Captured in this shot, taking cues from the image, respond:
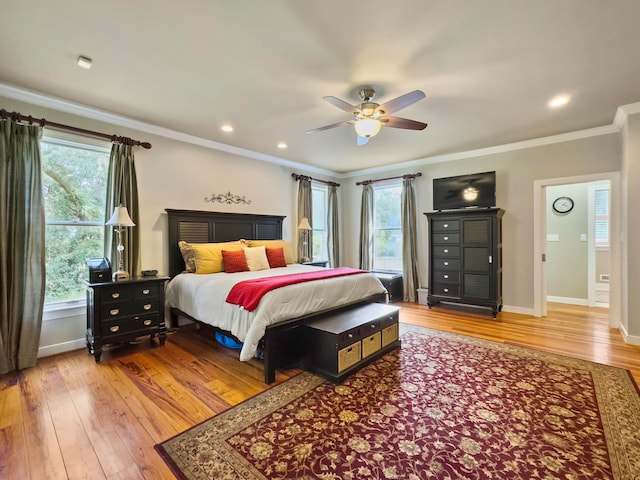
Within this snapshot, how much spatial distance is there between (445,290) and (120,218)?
4803 mm

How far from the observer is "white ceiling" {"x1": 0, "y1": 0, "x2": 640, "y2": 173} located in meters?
1.89

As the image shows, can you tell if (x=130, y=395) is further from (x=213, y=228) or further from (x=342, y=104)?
(x=342, y=104)

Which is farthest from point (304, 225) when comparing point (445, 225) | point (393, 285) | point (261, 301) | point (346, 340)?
point (346, 340)

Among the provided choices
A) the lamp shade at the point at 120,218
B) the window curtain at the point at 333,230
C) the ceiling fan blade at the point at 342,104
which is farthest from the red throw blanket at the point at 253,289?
the window curtain at the point at 333,230

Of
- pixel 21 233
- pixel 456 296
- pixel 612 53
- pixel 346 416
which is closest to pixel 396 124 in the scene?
pixel 612 53

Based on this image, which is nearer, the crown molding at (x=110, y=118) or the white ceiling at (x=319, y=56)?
the white ceiling at (x=319, y=56)

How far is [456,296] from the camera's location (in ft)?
15.9

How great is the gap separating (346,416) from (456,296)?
11.5ft

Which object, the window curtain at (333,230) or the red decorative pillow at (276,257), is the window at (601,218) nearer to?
the window curtain at (333,230)

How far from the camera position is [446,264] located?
496 centimetres

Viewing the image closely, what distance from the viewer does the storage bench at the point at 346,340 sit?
253 cm

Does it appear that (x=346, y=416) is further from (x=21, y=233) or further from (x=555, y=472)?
(x=21, y=233)

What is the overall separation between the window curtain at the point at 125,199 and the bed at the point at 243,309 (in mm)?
450

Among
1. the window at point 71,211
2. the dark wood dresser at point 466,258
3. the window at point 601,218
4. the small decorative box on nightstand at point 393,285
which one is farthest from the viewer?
the small decorative box on nightstand at point 393,285
